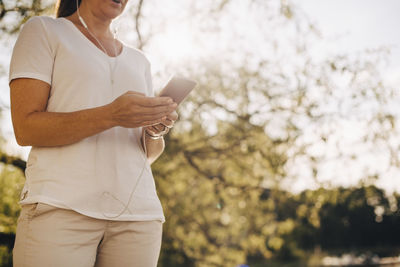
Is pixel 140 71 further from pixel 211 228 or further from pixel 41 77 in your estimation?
pixel 211 228

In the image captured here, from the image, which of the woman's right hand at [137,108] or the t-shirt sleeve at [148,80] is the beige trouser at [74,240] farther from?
the t-shirt sleeve at [148,80]

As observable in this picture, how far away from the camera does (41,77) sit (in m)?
1.19

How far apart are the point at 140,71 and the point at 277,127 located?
4.21m

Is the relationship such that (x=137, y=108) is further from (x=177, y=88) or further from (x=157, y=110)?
(x=177, y=88)

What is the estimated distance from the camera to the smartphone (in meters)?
1.29

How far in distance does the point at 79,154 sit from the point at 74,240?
10.4 inches

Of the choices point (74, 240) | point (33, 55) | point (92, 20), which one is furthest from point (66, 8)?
point (74, 240)

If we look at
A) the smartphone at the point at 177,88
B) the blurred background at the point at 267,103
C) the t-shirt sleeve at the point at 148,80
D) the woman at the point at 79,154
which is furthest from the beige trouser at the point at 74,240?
the blurred background at the point at 267,103

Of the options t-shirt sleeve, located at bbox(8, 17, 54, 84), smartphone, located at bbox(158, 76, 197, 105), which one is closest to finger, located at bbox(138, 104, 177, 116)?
smartphone, located at bbox(158, 76, 197, 105)

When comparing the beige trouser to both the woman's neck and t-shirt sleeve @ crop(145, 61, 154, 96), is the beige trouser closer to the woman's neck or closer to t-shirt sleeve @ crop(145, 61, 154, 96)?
t-shirt sleeve @ crop(145, 61, 154, 96)

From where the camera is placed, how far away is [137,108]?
108 cm

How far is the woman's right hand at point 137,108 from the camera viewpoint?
108 cm

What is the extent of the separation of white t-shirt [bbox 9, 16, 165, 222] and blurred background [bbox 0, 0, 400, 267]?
10.4 ft

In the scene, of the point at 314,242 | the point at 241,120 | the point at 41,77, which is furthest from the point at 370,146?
the point at 314,242
